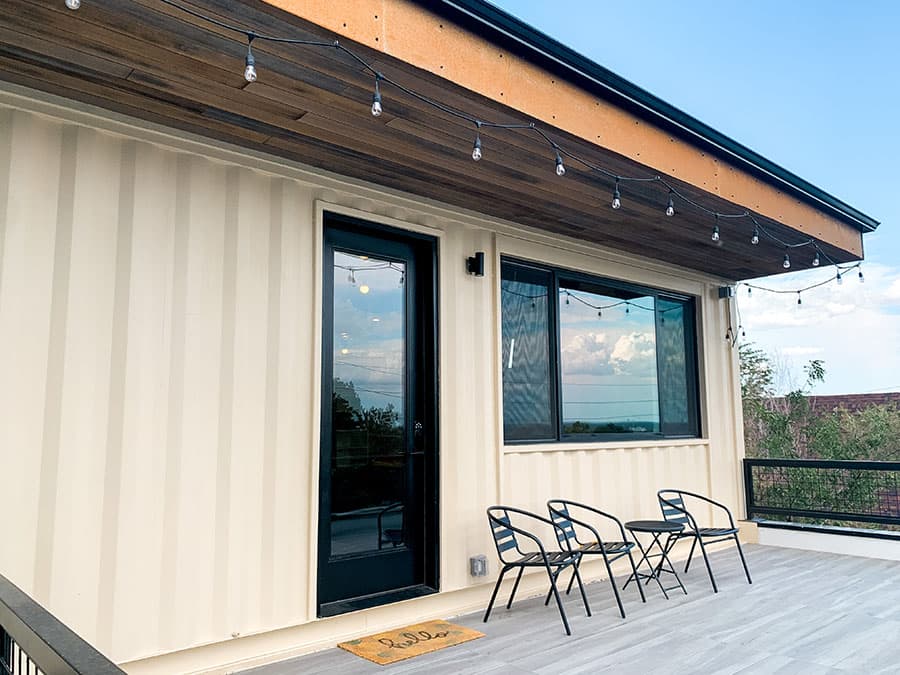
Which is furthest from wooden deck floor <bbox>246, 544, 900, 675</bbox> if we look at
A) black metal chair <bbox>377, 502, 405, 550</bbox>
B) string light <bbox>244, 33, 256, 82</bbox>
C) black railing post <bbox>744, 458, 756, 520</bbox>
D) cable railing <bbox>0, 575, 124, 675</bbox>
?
string light <bbox>244, 33, 256, 82</bbox>

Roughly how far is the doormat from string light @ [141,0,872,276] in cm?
245

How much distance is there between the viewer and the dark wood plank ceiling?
2242mm

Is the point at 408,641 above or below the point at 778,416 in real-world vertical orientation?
below

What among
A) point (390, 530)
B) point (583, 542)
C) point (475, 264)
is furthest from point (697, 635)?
point (475, 264)

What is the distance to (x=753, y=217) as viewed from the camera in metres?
4.45

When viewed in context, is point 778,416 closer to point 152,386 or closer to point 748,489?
point 748,489

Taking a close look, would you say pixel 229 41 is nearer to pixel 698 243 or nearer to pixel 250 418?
pixel 250 418

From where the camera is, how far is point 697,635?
11.7 ft

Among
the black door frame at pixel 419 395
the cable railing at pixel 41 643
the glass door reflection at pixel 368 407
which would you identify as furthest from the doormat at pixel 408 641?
the cable railing at pixel 41 643

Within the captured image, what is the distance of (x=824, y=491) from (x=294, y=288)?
17.8ft

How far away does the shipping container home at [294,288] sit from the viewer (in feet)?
8.51

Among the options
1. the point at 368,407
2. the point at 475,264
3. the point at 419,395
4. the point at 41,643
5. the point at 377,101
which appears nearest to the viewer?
the point at 41,643

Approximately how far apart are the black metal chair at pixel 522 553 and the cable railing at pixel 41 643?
2622 mm

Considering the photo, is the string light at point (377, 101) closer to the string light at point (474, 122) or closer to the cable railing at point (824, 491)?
the string light at point (474, 122)
